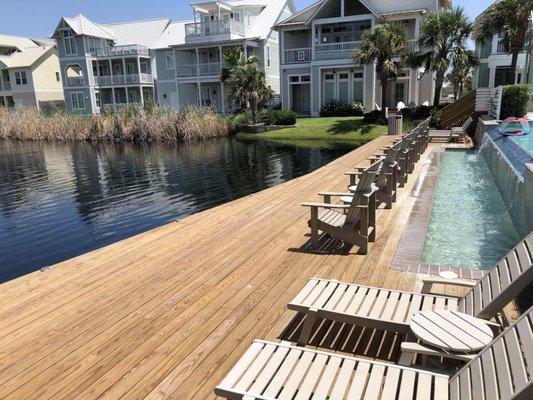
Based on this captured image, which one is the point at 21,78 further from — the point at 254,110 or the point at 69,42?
the point at 254,110

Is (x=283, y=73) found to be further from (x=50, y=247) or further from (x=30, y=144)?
(x=50, y=247)

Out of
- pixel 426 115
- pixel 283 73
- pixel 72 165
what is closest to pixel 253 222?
pixel 72 165

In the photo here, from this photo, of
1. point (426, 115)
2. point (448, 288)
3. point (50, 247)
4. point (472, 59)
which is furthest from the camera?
point (426, 115)

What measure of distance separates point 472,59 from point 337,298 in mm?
27958

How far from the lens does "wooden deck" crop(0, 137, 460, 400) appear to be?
333cm

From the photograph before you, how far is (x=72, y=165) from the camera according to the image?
23.1 meters

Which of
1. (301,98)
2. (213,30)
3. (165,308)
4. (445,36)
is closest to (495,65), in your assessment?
(445,36)

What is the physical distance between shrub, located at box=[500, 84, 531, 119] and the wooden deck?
43.8 feet

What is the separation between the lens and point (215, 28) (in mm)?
40219

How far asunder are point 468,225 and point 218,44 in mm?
36397

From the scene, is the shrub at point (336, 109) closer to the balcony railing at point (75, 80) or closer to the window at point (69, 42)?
the balcony railing at point (75, 80)

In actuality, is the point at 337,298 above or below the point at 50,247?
above

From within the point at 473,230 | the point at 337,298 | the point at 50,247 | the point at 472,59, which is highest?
the point at 472,59

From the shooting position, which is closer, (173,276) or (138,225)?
(173,276)
